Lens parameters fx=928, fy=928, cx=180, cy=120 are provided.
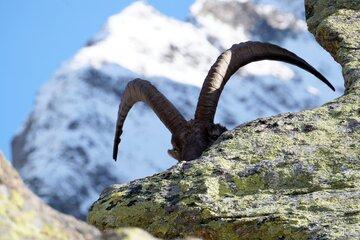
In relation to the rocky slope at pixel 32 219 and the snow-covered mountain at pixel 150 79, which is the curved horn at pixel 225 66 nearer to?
the rocky slope at pixel 32 219

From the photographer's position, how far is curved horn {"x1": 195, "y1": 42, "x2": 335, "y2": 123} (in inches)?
383

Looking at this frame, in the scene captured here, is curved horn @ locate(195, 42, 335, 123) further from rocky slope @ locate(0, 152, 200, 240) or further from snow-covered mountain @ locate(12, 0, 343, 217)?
snow-covered mountain @ locate(12, 0, 343, 217)

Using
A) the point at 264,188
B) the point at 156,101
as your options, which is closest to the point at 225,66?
the point at 156,101

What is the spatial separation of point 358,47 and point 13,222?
5.54 metres

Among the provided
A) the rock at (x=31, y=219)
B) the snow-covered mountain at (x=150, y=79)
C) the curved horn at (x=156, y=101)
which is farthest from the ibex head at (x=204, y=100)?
the snow-covered mountain at (x=150, y=79)

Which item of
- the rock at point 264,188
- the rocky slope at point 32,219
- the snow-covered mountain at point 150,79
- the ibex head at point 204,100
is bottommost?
the rocky slope at point 32,219

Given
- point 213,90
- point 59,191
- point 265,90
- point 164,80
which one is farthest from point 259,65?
point 213,90

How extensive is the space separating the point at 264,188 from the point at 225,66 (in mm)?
4321

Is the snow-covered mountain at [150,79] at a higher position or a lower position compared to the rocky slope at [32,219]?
higher

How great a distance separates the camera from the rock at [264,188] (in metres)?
5.20

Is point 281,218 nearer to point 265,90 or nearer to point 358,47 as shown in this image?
point 358,47

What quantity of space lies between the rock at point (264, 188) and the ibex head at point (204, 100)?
2.60 m

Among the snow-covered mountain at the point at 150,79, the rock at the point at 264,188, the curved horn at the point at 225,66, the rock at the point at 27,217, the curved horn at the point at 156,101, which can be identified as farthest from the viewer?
the snow-covered mountain at the point at 150,79

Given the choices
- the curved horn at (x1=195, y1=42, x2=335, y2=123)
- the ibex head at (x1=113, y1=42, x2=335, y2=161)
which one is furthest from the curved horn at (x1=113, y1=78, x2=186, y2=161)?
the curved horn at (x1=195, y1=42, x2=335, y2=123)
